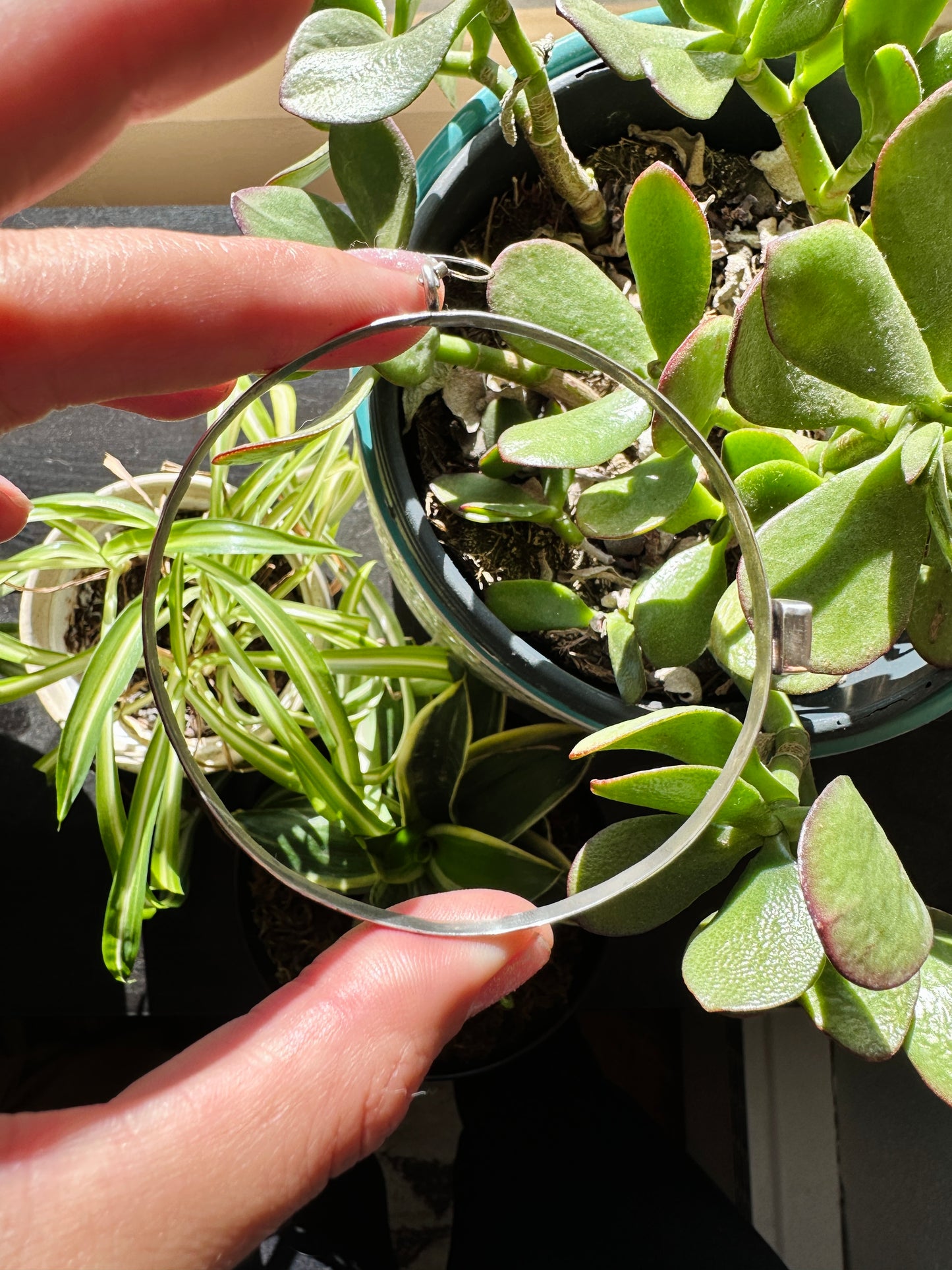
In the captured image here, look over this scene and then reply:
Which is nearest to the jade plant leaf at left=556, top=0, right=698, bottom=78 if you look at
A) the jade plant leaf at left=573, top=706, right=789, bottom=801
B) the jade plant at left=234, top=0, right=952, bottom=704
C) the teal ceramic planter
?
the jade plant at left=234, top=0, right=952, bottom=704

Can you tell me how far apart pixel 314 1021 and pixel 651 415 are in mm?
284

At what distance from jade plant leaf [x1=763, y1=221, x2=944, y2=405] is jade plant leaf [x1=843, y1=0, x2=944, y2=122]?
10 cm

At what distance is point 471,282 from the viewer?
0.48 m

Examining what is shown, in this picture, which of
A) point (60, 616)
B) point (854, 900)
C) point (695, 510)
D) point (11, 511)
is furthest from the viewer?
point (60, 616)

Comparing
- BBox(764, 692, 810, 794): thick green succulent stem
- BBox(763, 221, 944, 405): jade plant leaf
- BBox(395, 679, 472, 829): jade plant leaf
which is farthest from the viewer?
BBox(395, 679, 472, 829): jade plant leaf

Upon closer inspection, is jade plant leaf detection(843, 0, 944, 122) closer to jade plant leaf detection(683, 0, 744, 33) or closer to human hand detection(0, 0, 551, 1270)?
jade plant leaf detection(683, 0, 744, 33)

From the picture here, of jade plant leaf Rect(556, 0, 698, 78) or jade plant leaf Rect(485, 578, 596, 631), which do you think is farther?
jade plant leaf Rect(485, 578, 596, 631)

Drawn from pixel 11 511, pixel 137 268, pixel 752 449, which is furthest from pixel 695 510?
pixel 11 511

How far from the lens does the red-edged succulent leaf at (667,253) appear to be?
0.33 metres

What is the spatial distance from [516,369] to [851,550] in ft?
0.57

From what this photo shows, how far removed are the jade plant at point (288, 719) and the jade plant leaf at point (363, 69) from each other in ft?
0.66

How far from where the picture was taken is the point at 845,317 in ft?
0.97

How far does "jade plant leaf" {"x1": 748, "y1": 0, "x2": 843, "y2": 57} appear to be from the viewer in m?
0.31

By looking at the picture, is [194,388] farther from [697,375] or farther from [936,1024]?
[936,1024]
